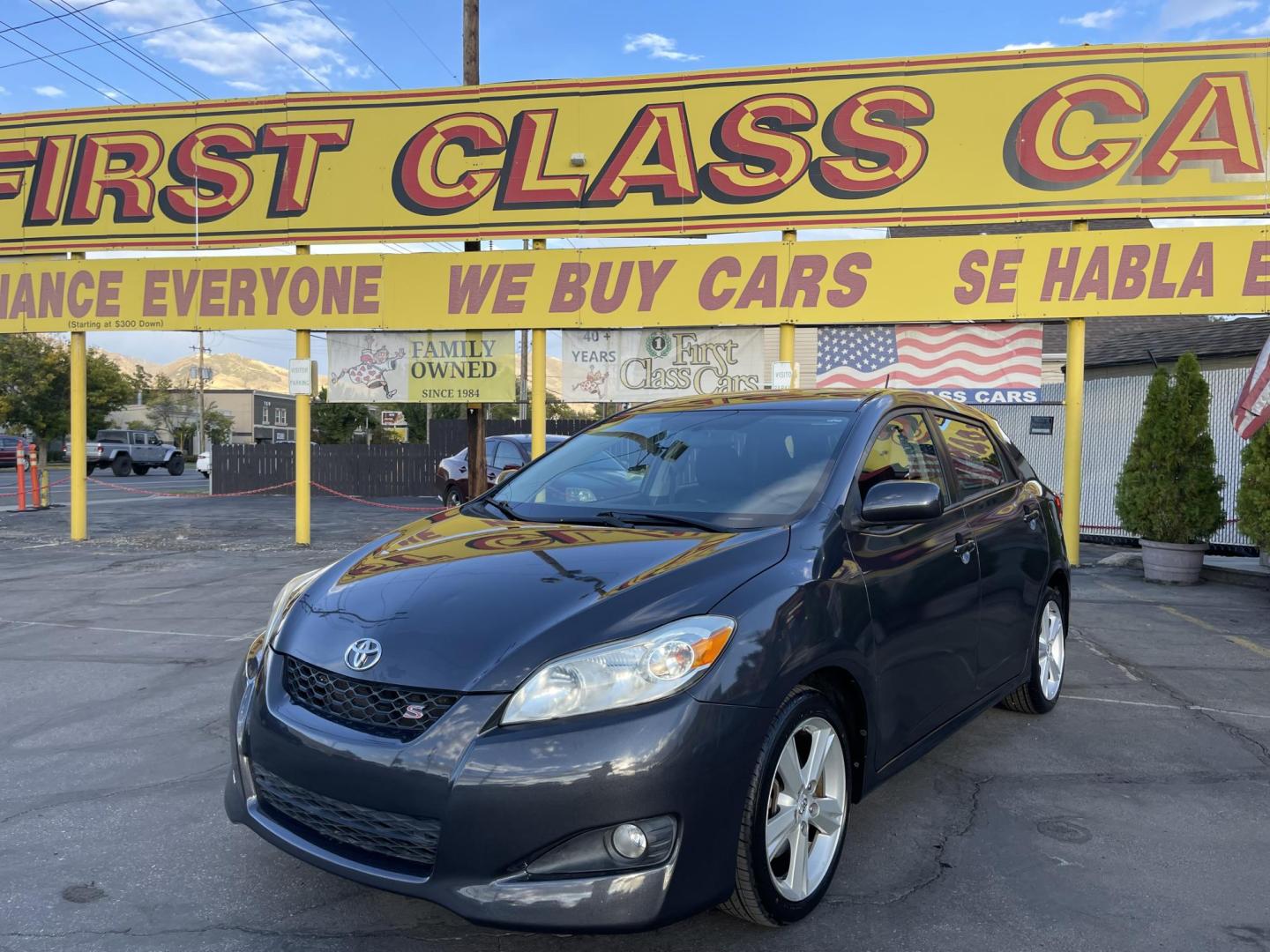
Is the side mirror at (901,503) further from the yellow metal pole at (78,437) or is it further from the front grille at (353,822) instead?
the yellow metal pole at (78,437)

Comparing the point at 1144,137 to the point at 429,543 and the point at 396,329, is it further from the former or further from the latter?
the point at 429,543

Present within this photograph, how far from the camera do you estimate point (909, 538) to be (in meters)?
3.63

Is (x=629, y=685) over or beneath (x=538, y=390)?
beneath

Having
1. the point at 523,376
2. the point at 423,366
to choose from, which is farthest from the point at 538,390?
the point at 523,376

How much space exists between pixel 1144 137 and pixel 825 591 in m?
10.1

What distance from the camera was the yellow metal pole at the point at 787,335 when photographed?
11672mm

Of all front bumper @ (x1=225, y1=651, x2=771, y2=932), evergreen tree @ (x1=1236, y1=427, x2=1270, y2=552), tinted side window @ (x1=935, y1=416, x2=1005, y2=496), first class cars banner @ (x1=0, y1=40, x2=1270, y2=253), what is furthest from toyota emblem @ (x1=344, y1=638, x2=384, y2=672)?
first class cars banner @ (x1=0, y1=40, x2=1270, y2=253)

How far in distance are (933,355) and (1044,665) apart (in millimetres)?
7128

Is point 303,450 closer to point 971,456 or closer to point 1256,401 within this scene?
point 971,456

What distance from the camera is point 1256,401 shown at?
831cm

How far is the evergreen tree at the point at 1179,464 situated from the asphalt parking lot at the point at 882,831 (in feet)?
10.1

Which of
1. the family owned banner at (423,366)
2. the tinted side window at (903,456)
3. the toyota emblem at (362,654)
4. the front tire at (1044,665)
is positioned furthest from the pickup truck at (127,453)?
the toyota emblem at (362,654)

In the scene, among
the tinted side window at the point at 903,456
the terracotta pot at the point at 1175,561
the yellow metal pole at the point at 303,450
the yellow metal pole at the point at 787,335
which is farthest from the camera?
the yellow metal pole at the point at 303,450

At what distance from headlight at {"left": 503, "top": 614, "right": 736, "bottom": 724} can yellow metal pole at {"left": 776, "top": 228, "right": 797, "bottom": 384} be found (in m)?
9.33
